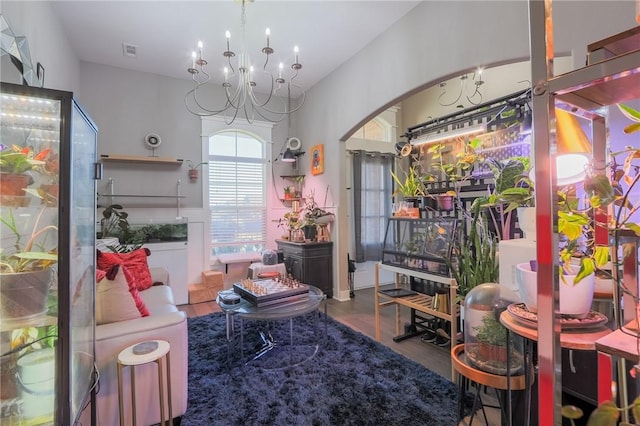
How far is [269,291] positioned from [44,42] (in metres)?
3.15

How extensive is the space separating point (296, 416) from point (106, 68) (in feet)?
16.7

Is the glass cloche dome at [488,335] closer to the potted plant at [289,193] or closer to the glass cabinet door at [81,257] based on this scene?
the glass cabinet door at [81,257]

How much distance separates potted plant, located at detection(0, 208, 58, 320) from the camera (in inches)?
44.1

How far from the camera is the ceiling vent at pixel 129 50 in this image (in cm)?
386

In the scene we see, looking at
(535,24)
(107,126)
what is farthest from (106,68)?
(535,24)

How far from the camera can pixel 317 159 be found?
5035 mm

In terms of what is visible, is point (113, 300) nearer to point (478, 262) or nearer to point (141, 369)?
point (141, 369)

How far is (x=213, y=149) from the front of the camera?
508cm

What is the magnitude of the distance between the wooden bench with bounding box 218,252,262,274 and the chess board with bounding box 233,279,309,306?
203 cm

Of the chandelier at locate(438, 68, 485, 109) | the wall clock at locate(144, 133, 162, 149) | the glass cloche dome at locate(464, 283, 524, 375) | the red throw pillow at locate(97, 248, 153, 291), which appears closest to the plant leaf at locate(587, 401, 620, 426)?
the glass cloche dome at locate(464, 283, 524, 375)

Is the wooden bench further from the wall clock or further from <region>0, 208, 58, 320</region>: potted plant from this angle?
<region>0, 208, 58, 320</region>: potted plant

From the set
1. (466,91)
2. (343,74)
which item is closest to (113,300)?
(343,74)

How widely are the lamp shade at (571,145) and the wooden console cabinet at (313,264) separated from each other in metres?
3.69

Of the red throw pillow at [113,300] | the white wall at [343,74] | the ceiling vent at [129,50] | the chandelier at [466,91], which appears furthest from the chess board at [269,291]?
the chandelier at [466,91]
